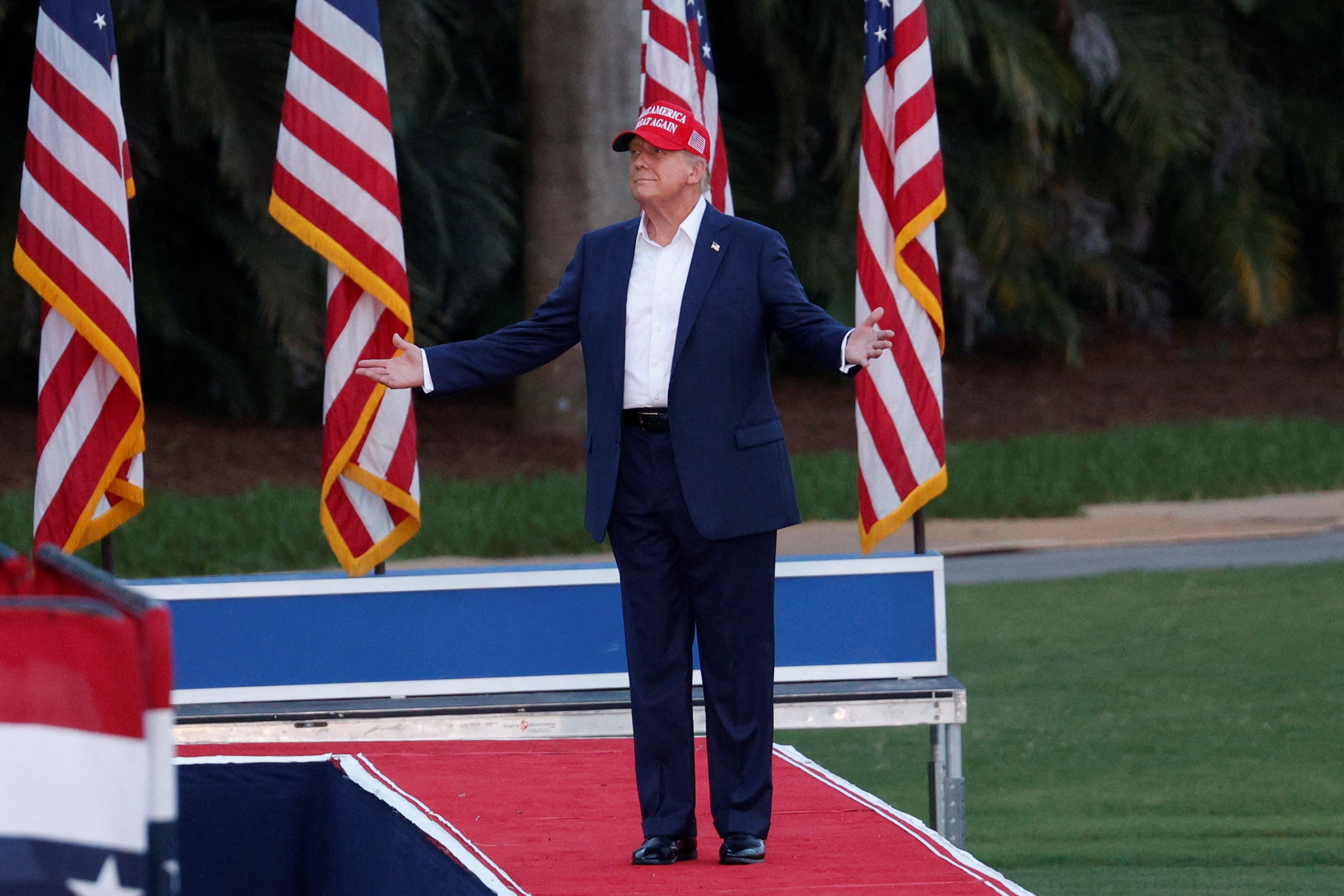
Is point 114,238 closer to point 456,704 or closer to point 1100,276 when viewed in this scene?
point 456,704

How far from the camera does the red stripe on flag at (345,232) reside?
6.49 meters

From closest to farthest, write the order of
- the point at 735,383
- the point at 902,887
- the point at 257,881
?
the point at 902,887 < the point at 735,383 < the point at 257,881

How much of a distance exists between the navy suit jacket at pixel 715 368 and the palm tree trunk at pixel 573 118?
34.0 feet

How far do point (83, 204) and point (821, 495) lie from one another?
30.8 feet

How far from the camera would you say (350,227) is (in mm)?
6496

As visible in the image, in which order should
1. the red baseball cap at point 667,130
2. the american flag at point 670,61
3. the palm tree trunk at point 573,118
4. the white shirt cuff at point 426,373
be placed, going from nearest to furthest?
the red baseball cap at point 667,130 → the white shirt cuff at point 426,373 → the american flag at point 670,61 → the palm tree trunk at point 573,118

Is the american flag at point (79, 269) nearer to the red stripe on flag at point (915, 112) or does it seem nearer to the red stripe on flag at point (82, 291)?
the red stripe on flag at point (82, 291)

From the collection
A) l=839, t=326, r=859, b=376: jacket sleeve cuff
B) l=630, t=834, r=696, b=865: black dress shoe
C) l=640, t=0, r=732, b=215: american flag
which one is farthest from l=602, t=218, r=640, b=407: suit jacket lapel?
l=640, t=0, r=732, b=215: american flag

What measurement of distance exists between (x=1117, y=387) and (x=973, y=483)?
498 centimetres

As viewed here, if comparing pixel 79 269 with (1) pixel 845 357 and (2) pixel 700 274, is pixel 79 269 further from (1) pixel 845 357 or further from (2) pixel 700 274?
(1) pixel 845 357

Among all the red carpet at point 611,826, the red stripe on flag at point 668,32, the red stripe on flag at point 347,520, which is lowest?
the red carpet at point 611,826

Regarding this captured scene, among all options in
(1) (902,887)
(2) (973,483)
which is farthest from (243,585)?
(2) (973,483)

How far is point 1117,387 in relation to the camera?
20.0 metres

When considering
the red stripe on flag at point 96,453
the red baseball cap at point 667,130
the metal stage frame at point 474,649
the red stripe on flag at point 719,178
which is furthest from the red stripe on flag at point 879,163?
the red stripe on flag at point 96,453
